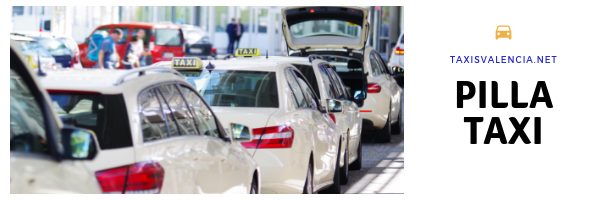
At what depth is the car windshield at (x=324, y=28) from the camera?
13.8m

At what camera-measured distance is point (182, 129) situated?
4.10 metres

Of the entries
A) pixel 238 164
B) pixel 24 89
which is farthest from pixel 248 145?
pixel 24 89

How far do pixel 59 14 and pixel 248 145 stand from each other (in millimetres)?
30393

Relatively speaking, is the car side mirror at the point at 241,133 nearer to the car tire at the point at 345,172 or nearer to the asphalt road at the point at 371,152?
the asphalt road at the point at 371,152

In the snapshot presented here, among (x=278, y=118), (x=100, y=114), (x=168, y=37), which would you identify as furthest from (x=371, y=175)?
(x=168, y=37)

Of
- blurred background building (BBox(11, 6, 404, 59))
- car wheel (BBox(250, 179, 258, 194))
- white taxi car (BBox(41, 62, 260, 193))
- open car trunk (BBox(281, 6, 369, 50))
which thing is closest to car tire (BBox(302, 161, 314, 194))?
car wheel (BBox(250, 179, 258, 194))

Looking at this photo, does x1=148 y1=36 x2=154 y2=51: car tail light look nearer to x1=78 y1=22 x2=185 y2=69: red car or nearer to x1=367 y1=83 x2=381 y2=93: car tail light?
x1=78 y1=22 x2=185 y2=69: red car

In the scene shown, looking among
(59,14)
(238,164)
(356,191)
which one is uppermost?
(59,14)

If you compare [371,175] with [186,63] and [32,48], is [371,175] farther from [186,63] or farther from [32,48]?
[32,48]

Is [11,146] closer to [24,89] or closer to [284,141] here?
[24,89]

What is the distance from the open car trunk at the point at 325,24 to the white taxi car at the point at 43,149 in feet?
33.6

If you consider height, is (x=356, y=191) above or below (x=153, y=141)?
below

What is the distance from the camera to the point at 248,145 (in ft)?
18.5
